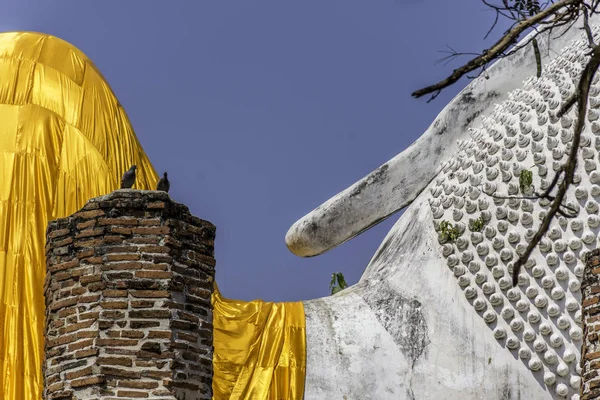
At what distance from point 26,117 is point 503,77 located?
4.27 meters

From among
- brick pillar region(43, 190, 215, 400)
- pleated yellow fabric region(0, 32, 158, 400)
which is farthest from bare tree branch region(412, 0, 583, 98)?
pleated yellow fabric region(0, 32, 158, 400)

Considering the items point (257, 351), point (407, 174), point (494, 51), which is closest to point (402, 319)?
point (257, 351)

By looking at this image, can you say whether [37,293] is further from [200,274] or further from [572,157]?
[572,157]

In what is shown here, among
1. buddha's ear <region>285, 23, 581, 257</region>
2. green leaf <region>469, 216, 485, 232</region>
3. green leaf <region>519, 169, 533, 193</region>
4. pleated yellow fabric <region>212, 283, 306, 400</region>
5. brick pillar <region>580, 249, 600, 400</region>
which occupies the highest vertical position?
buddha's ear <region>285, 23, 581, 257</region>

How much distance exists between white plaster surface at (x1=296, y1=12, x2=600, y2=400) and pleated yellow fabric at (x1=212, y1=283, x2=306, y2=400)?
0.13 meters

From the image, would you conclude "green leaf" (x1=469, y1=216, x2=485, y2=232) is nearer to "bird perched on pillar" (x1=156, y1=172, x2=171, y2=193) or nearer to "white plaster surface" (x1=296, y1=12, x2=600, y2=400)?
"white plaster surface" (x1=296, y1=12, x2=600, y2=400)

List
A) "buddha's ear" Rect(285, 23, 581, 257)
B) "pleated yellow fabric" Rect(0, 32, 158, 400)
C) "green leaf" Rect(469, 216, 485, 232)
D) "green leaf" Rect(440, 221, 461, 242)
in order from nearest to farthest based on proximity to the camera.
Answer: "pleated yellow fabric" Rect(0, 32, 158, 400)
"green leaf" Rect(469, 216, 485, 232)
"green leaf" Rect(440, 221, 461, 242)
"buddha's ear" Rect(285, 23, 581, 257)

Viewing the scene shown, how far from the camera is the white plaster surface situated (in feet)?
38.9

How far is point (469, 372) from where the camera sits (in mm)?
11930

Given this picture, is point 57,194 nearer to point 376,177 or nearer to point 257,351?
point 257,351

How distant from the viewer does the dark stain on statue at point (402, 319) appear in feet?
39.6

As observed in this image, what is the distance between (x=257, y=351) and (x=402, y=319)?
1273mm

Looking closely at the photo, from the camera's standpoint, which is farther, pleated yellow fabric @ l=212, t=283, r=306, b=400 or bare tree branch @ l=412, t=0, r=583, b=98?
pleated yellow fabric @ l=212, t=283, r=306, b=400

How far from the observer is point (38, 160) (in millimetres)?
12133
